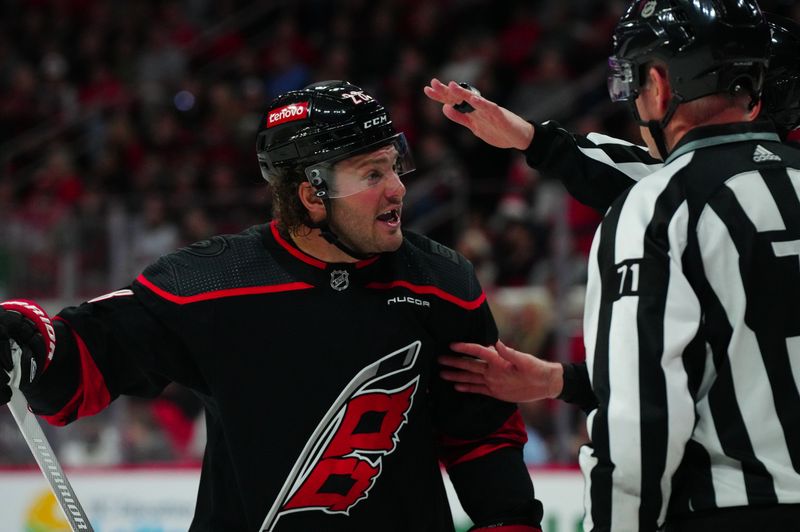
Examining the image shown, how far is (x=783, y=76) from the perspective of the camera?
2186 millimetres

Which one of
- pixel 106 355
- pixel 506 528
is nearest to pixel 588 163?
pixel 506 528

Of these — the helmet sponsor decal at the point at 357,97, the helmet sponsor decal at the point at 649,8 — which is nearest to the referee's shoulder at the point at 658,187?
the helmet sponsor decal at the point at 649,8

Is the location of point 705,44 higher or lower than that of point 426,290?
higher

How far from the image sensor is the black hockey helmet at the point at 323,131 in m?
2.35

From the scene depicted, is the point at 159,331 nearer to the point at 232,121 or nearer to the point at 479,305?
the point at 479,305

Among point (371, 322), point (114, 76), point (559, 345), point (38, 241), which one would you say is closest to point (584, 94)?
point (559, 345)

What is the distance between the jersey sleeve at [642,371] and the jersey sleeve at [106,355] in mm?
954

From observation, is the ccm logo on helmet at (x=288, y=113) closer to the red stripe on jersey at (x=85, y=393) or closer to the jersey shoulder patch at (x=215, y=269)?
the jersey shoulder patch at (x=215, y=269)

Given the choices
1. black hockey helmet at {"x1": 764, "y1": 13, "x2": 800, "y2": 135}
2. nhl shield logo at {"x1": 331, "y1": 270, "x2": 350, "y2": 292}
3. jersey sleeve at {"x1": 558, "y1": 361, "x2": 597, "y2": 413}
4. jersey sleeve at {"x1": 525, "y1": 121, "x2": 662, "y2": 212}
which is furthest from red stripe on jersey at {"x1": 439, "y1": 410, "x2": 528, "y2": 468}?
black hockey helmet at {"x1": 764, "y1": 13, "x2": 800, "y2": 135}

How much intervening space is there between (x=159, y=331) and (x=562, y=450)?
313 centimetres

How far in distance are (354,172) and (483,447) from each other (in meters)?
0.66

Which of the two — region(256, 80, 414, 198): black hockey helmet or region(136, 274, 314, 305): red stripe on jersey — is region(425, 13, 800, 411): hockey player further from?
region(136, 274, 314, 305): red stripe on jersey

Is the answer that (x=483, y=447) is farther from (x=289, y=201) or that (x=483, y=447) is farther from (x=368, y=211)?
(x=289, y=201)

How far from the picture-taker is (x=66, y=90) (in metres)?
9.62
